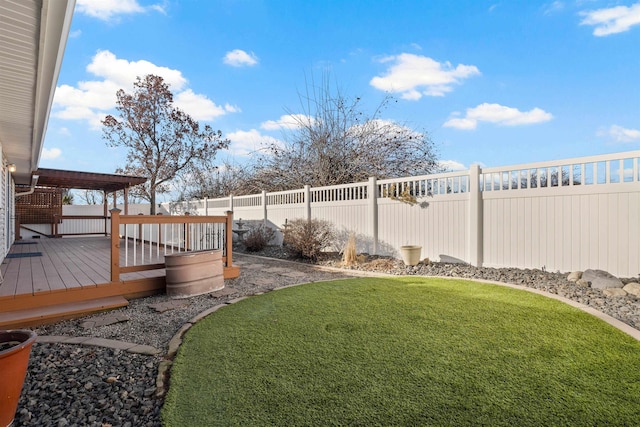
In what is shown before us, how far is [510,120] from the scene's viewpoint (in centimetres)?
797

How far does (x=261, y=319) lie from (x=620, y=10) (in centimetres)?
739

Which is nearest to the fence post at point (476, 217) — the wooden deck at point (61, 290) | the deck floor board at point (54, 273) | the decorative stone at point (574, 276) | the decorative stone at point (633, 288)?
the decorative stone at point (574, 276)

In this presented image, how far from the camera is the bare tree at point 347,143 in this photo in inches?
459

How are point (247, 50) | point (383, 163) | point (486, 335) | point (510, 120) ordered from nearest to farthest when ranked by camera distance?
point (486, 335) < point (510, 120) < point (247, 50) < point (383, 163)

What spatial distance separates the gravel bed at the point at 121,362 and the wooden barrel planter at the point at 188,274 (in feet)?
0.58

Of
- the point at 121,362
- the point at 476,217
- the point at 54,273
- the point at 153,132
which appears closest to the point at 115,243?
the point at 54,273

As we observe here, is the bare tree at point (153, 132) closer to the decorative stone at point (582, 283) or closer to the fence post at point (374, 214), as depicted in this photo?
the fence post at point (374, 214)

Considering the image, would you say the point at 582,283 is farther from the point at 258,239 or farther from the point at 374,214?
the point at 258,239

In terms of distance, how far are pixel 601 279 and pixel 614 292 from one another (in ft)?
1.12

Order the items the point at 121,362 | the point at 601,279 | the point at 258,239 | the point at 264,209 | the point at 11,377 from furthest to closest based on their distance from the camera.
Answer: the point at 264,209, the point at 258,239, the point at 601,279, the point at 121,362, the point at 11,377

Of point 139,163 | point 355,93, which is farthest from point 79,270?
point 139,163

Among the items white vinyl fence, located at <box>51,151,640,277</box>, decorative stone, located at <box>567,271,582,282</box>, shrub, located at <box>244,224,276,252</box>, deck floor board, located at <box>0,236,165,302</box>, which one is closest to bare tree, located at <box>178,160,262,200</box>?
shrub, located at <box>244,224,276,252</box>

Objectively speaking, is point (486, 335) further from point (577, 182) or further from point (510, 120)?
point (510, 120)

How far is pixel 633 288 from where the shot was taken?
409 cm
